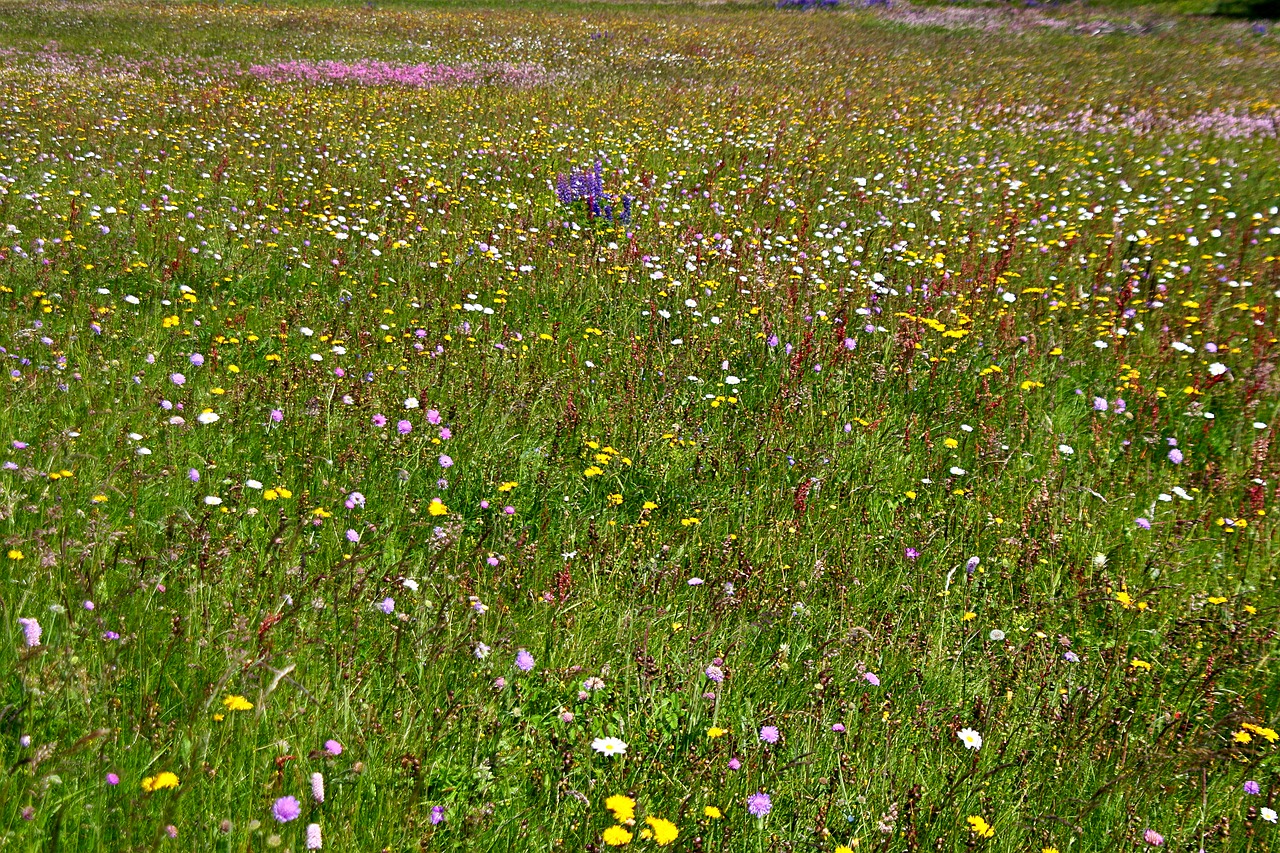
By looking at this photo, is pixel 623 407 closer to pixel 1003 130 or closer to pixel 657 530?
pixel 657 530

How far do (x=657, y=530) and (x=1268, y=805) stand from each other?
2.17 metres

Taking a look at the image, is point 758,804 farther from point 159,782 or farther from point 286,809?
point 159,782

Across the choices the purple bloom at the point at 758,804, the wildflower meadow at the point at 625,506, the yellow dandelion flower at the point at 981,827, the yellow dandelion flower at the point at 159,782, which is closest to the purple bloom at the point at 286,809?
the wildflower meadow at the point at 625,506

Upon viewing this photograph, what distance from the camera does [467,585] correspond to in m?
2.75

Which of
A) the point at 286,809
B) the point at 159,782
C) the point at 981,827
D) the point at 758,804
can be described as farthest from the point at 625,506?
the point at 159,782

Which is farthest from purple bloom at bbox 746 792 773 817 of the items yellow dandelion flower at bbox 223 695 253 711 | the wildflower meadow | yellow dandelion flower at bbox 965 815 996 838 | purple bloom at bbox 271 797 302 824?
yellow dandelion flower at bbox 223 695 253 711

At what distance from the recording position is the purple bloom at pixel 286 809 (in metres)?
1.74

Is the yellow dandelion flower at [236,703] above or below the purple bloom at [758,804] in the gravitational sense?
above

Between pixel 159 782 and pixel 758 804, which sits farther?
pixel 758 804

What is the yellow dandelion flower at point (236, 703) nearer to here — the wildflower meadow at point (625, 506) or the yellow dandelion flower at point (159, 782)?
the wildflower meadow at point (625, 506)

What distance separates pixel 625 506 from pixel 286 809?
2.05m

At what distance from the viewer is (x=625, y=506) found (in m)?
3.62

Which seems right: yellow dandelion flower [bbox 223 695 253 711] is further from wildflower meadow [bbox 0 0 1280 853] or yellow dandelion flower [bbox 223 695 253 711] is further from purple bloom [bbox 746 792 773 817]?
purple bloom [bbox 746 792 773 817]

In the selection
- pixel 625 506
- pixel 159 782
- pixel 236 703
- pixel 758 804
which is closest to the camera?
pixel 159 782
